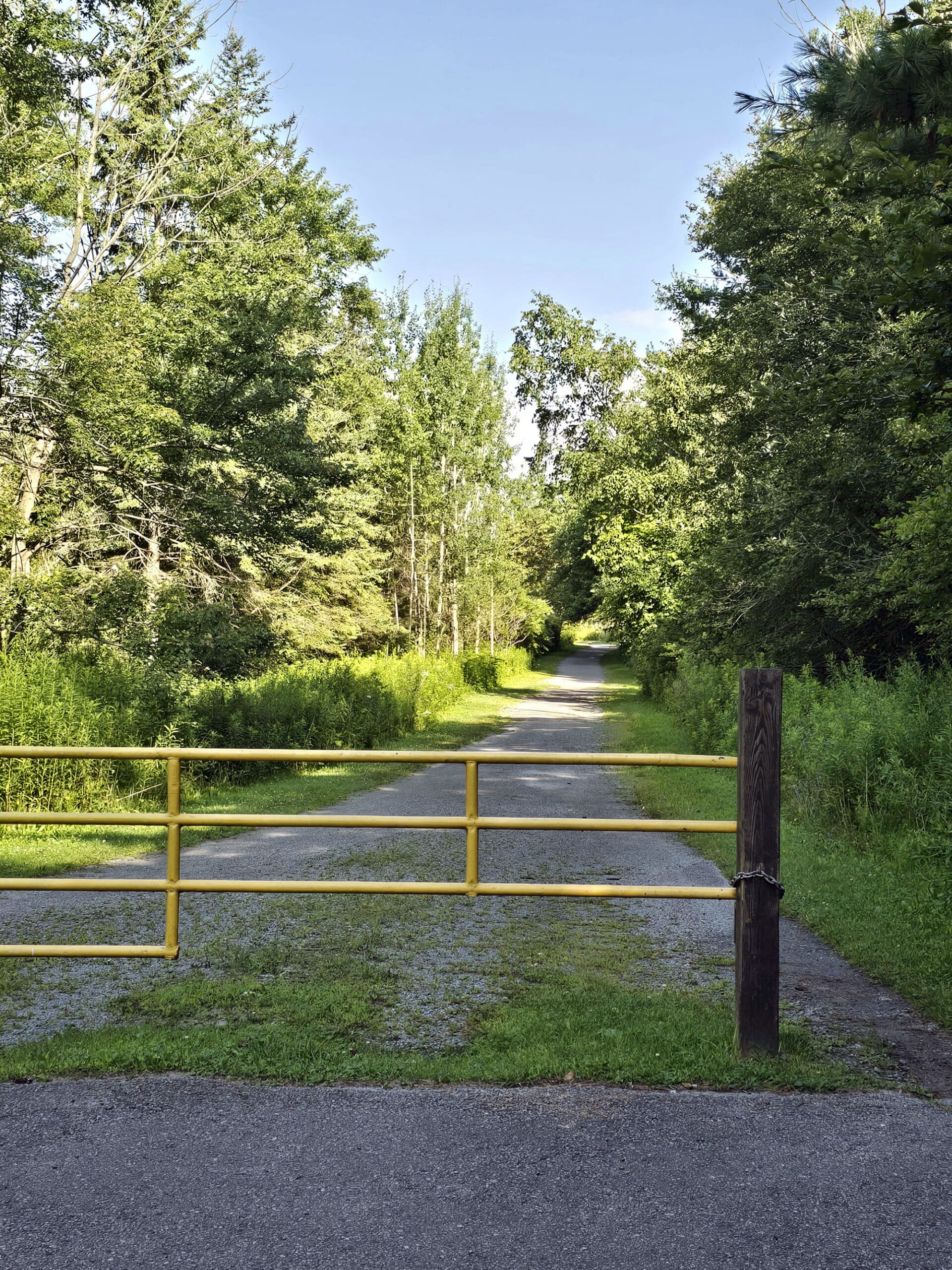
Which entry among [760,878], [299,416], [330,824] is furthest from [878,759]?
[299,416]

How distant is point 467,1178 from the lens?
3410 mm

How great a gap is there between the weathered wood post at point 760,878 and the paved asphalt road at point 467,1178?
415 millimetres

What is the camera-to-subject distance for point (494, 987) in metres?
5.70

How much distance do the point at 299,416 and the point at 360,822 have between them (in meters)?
16.7

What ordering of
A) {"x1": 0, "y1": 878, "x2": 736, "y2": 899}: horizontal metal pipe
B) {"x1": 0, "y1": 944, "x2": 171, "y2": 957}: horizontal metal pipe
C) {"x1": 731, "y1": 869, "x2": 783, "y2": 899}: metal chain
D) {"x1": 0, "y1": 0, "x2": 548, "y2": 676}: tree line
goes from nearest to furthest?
{"x1": 731, "y1": 869, "x2": 783, "y2": 899}: metal chain → {"x1": 0, "y1": 878, "x2": 736, "y2": 899}: horizontal metal pipe → {"x1": 0, "y1": 944, "x2": 171, "y2": 957}: horizontal metal pipe → {"x1": 0, "y1": 0, "x2": 548, "y2": 676}: tree line

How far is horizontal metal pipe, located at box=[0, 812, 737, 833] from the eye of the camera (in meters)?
4.61

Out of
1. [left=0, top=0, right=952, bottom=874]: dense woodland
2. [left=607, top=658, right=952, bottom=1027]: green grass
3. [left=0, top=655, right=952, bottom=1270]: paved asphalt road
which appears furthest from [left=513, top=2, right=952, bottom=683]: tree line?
[left=0, top=655, right=952, bottom=1270]: paved asphalt road

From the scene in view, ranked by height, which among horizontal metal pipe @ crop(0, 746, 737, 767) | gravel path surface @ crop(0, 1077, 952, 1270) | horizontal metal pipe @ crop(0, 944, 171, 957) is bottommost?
gravel path surface @ crop(0, 1077, 952, 1270)

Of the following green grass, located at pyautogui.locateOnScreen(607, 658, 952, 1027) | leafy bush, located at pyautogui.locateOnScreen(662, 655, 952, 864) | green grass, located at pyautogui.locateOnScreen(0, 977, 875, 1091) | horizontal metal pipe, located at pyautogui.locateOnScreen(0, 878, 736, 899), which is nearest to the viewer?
green grass, located at pyautogui.locateOnScreen(0, 977, 875, 1091)

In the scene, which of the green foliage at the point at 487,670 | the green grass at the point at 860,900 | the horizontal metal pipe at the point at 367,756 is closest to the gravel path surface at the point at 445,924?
the green grass at the point at 860,900

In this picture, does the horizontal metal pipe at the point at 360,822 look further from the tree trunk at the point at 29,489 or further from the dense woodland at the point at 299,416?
the tree trunk at the point at 29,489

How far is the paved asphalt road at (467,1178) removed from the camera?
2982 millimetres

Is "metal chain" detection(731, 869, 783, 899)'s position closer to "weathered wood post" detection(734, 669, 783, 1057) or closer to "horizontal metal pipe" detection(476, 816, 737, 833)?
"weathered wood post" detection(734, 669, 783, 1057)

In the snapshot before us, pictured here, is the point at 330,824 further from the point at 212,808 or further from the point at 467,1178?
the point at 212,808
